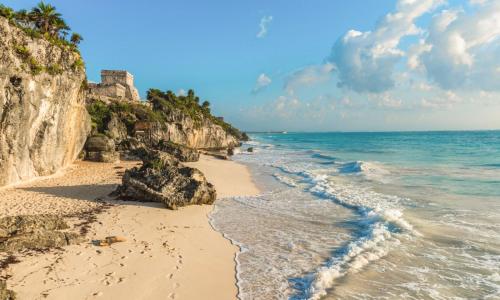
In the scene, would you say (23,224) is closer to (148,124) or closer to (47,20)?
(47,20)

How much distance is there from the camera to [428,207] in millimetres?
15344

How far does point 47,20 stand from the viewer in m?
22.0

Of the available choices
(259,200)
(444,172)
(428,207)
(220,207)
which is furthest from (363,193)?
(444,172)

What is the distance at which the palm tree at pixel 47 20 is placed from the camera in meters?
21.6

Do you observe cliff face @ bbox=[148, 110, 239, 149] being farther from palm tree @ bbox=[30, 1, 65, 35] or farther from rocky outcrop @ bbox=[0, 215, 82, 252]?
rocky outcrop @ bbox=[0, 215, 82, 252]

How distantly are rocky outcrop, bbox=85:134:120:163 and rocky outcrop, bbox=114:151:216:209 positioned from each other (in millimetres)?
12913

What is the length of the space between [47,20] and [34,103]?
809 cm

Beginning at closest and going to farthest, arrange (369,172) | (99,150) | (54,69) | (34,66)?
(34,66) < (54,69) < (99,150) < (369,172)

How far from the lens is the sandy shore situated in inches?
277

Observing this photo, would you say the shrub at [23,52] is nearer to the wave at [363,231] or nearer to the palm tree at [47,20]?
the palm tree at [47,20]

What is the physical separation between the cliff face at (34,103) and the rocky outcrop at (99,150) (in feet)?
12.3

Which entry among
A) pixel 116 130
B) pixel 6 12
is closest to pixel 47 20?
pixel 6 12

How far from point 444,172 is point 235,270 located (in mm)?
25067

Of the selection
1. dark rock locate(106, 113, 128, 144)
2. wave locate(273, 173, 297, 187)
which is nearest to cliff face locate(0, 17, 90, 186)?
dark rock locate(106, 113, 128, 144)
